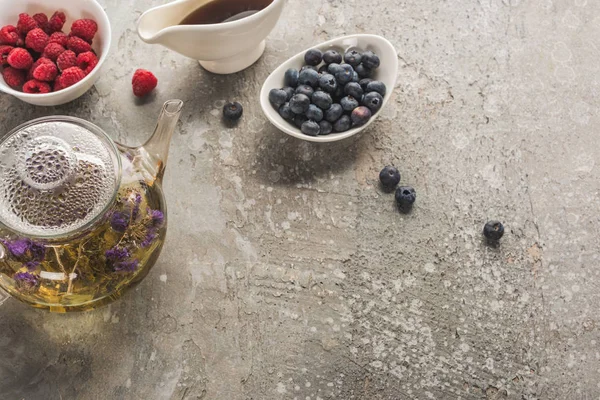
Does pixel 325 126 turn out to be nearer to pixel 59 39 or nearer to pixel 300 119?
pixel 300 119

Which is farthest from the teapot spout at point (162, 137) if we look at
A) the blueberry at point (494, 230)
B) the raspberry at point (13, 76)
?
the blueberry at point (494, 230)

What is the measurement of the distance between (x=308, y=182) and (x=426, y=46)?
0.45m

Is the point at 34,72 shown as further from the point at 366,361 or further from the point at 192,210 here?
the point at 366,361

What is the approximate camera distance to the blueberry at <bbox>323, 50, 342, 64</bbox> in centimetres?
134

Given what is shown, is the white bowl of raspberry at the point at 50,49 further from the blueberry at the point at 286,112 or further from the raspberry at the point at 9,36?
the blueberry at the point at 286,112

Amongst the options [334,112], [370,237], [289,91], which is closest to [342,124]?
[334,112]

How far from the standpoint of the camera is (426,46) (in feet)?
4.83

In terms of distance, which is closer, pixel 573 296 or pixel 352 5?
pixel 573 296

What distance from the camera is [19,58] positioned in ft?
4.24

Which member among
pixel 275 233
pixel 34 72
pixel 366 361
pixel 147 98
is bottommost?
pixel 366 361

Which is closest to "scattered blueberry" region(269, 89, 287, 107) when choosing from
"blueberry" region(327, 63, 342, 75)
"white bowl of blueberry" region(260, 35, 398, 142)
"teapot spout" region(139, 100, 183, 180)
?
"white bowl of blueberry" region(260, 35, 398, 142)

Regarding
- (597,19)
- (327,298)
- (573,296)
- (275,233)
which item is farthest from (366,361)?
(597,19)

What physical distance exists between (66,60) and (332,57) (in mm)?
562

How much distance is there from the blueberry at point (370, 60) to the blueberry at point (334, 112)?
12 cm
